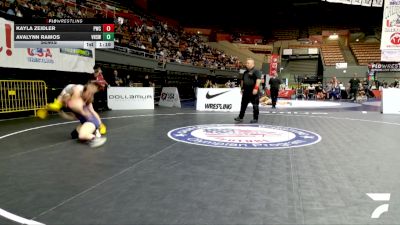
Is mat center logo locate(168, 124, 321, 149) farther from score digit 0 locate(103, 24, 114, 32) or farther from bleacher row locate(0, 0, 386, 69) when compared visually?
bleacher row locate(0, 0, 386, 69)

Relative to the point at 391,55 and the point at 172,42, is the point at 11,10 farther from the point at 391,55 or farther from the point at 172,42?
the point at 172,42

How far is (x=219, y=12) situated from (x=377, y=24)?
1862 centimetres

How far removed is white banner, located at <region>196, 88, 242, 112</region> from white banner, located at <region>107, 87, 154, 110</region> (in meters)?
2.35

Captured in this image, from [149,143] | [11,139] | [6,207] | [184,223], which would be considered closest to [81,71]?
[11,139]

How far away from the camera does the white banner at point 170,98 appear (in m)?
15.6

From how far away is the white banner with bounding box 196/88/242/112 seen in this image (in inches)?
520

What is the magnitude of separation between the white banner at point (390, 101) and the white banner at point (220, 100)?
574cm

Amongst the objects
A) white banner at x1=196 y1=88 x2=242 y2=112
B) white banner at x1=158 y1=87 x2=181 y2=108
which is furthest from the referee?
white banner at x1=158 y1=87 x2=181 y2=108

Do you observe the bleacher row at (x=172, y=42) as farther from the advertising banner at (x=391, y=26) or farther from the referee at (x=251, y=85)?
the advertising banner at (x=391, y=26)

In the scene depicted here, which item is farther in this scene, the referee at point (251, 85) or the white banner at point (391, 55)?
the white banner at point (391, 55)

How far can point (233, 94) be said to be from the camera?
43.7 feet

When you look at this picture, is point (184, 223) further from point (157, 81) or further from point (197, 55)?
point (197, 55)
